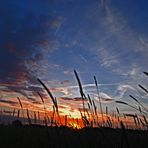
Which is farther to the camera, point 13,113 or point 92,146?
point 13,113

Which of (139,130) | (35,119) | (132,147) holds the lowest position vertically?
(132,147)

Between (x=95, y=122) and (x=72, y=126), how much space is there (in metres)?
2.69

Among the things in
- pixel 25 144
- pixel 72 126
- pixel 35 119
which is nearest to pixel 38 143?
pixel 25 144

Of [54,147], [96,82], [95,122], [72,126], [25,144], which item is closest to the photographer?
[54,147]

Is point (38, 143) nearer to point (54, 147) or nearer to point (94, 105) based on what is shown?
point (54, 147)

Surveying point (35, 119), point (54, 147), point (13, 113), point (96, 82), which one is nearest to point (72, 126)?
point (35, 119)

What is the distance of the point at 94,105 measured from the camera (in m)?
7.43

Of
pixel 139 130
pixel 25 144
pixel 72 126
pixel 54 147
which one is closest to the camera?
pixel 54 147

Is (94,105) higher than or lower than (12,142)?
higher

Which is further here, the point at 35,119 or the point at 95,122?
the point at 35,119

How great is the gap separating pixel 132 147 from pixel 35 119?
7732 millimetres

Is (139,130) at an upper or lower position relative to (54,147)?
upper

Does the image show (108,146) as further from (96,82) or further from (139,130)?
(139,130)

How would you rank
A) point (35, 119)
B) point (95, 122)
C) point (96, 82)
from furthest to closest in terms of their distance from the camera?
1. point (35, 119)
2. point (95, 122)
3. point (96, 82)
